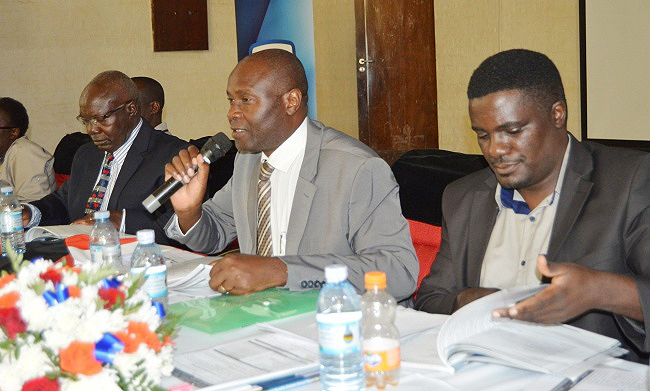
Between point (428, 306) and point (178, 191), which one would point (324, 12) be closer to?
point (178, 191)

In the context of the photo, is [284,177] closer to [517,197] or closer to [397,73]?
[517,197]

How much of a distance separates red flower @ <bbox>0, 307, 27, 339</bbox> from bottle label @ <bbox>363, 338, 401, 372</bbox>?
22.6 inches

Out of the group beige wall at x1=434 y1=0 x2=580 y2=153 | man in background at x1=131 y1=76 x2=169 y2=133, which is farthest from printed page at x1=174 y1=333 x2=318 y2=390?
beige wall at x1=434 y1=0 x2=580 y2=153

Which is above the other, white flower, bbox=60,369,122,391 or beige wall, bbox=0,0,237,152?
beige wall, bbox=0,0,237,152

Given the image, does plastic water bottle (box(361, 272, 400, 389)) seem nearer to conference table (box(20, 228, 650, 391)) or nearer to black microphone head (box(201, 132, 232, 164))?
conference table (box(20, 228, 650, 391))

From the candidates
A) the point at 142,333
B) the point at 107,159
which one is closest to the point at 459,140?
the point at 107,159

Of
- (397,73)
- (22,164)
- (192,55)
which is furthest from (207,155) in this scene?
(192,55)

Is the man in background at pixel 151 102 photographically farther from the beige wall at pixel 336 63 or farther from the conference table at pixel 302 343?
the conference table at pixel 302 343

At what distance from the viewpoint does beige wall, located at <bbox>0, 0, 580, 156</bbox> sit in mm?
5508

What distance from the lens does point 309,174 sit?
8.00 ft

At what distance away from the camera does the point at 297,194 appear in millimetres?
2432

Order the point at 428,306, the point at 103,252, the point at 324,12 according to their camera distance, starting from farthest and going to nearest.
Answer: the point at 324,12 → the point at 103,252 → the point at 428,306

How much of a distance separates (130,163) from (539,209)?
217 cm

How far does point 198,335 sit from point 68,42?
5631mm
